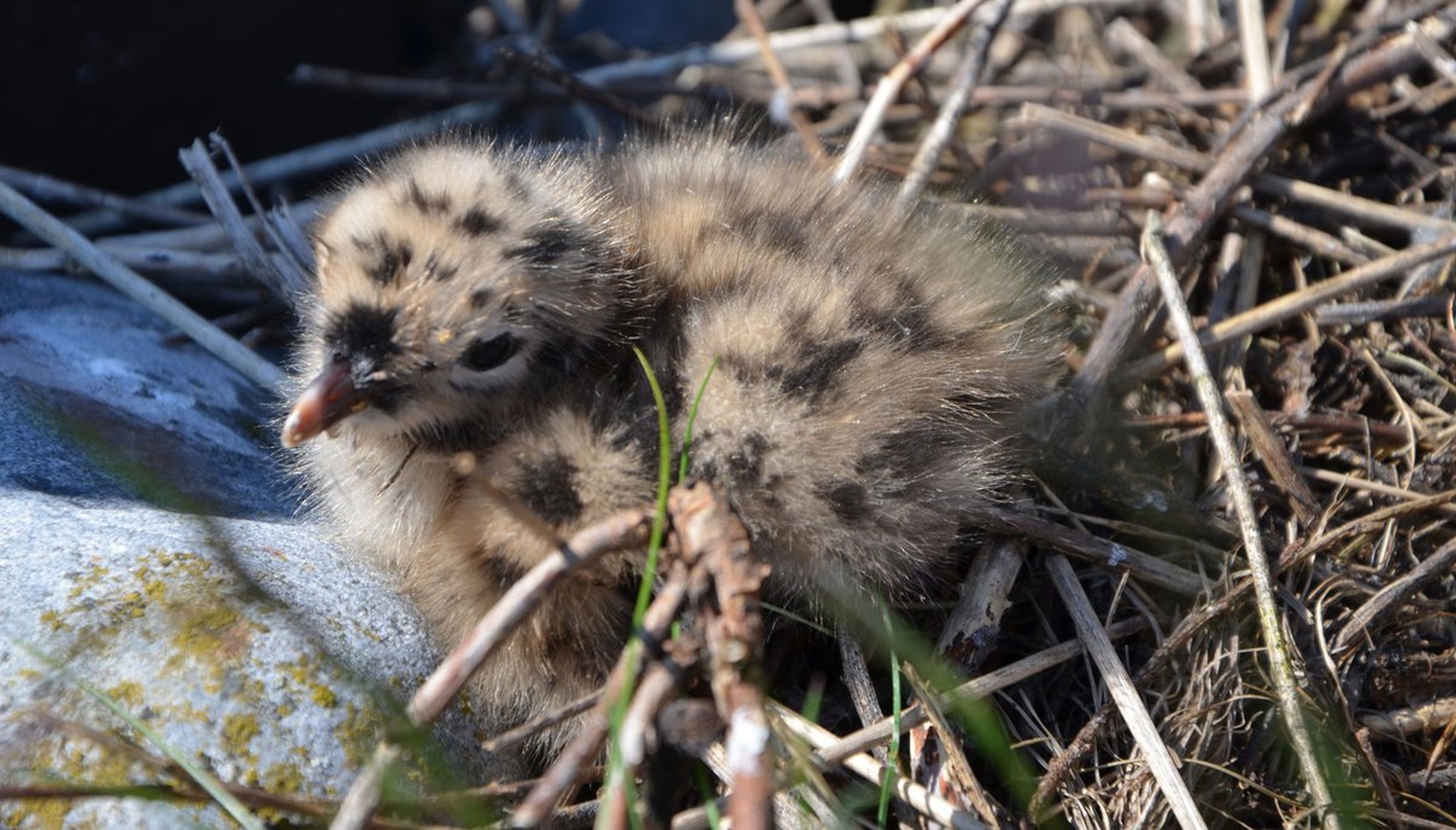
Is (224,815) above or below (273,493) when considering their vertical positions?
above

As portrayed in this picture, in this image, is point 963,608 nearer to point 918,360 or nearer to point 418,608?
point 918,360

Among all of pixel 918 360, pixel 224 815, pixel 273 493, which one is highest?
pixel 918 360

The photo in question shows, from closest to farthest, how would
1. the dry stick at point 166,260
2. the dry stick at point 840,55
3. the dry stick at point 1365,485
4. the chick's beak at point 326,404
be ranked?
the chick's beak at point 326,404
the dry stick at point 1365,485
the dry stick at point 166,260
the dry stick at point 840,55

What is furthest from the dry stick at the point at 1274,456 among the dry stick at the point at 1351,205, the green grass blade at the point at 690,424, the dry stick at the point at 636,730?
the dry stick at the point at 636,730

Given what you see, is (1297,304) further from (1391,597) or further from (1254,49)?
(1254,49)

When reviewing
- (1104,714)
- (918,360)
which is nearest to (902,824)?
(1104,714)

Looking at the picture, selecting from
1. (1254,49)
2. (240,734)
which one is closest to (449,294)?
(240,734)

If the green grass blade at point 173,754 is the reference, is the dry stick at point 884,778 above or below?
below

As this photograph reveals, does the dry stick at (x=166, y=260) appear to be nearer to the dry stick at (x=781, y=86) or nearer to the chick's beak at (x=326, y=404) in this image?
the chick's beak at (x=326, y=404)
